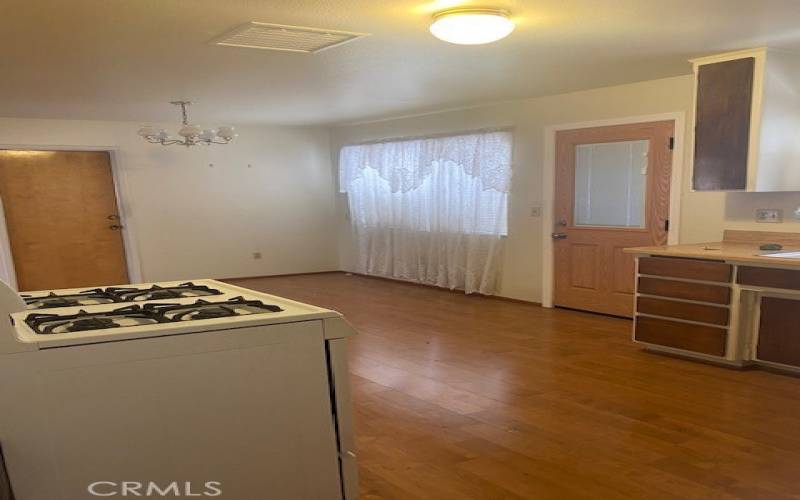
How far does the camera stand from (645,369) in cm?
370

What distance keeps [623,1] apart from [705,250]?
2.00m

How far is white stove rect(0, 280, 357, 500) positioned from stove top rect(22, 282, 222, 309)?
0.37 metres

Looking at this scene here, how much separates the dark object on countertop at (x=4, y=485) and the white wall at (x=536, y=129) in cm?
465

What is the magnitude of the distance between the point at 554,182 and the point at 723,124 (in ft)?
5.83

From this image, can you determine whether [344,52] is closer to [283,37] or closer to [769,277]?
[283,37]

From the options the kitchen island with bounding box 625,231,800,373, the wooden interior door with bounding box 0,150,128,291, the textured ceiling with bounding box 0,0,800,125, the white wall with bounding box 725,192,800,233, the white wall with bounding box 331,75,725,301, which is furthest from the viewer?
the wooden interior door with bounding box 0,150,128,291

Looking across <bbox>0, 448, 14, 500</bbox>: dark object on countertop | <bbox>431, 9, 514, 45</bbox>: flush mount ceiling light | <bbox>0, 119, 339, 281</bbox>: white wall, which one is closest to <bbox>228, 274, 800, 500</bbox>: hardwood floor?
<bbox>0, 448, 14, 500</bbox>: dark object on countertop

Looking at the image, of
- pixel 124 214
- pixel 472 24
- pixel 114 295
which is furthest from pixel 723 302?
pixel 124 214

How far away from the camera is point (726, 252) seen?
145 inches

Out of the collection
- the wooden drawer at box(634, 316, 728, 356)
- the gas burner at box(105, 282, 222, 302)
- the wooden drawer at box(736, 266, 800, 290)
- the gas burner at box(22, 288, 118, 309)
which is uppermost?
the gas burner at box(22, 288, 118, 309)

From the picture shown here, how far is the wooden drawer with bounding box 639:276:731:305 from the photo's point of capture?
3.63 meters

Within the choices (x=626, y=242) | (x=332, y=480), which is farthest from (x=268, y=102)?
(x=332, y=480)

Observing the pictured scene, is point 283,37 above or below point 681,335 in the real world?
above

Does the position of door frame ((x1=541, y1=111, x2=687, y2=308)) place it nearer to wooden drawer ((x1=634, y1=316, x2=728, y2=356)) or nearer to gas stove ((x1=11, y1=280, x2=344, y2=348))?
wooden drawer ((x1=634, y1=316, x2=728, y2=356))
